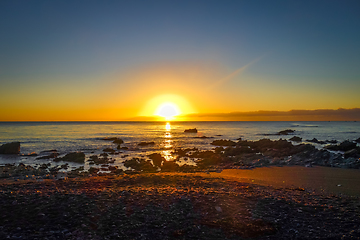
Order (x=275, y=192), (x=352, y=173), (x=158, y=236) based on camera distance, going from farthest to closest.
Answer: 1. (x=352, y=173)
2. (x=275, y=192)
3. (x=158, y=236)

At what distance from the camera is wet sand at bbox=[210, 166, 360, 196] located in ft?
44.0

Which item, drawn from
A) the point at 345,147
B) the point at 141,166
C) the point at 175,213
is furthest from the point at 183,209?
the point at 345,147

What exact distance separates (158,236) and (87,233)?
258 centimetres

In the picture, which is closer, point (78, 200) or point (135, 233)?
point (135, 233)

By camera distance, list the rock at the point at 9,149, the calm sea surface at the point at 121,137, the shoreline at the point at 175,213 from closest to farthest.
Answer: the shoreline at the point at 175,213
the rock at the point at 9,149
the calm sea surface at the point at 121,137

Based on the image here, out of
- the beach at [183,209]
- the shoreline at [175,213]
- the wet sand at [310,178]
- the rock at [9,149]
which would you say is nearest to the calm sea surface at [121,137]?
the rock at [9,149]

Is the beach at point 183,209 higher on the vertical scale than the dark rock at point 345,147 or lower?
higher

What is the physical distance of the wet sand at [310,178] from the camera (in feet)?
44.0

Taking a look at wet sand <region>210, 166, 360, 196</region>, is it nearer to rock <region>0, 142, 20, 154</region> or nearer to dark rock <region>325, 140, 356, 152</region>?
dark rock <region>325, 140, 356, 152</region>

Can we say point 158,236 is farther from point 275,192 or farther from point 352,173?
point 352,173

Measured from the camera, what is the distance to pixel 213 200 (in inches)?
413

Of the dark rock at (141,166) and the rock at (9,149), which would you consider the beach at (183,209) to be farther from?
the rock at (9,149)

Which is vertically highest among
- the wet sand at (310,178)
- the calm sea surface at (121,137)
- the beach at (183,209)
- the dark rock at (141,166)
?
the beach at (183,209)

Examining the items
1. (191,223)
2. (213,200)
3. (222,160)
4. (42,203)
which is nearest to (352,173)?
(222,160)
